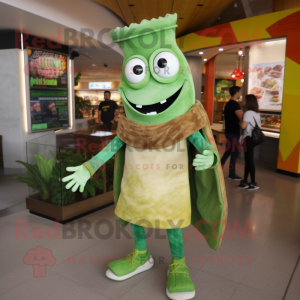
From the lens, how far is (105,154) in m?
2.04

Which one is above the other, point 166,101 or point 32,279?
point 166,101

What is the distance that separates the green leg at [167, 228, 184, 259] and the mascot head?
0.77 m

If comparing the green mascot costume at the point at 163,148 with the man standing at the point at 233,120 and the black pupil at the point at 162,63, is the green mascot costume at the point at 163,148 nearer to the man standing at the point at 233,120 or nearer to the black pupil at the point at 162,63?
the black pupil at the point at 162,63

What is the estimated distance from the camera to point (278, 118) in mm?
6406

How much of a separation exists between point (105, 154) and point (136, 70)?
60 cm

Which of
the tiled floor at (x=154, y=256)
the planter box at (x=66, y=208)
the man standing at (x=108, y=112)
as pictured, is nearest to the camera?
the tiled floor at (x=154, y=256)

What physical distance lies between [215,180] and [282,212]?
6.37ft

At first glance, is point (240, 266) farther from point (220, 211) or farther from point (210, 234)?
point (220, 211)

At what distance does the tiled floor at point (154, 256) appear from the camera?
199 cm

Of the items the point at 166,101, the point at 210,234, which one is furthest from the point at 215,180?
the point at 166,101

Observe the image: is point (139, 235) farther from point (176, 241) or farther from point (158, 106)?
Answer: point (158, 106)

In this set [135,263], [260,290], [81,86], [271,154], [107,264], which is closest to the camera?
[260,290]

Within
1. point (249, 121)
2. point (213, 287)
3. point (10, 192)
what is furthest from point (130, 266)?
point (249, 121)

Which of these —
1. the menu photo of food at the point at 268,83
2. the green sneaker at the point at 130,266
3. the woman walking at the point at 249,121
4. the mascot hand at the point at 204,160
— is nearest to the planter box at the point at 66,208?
the green sneaker at the point at 130,266
